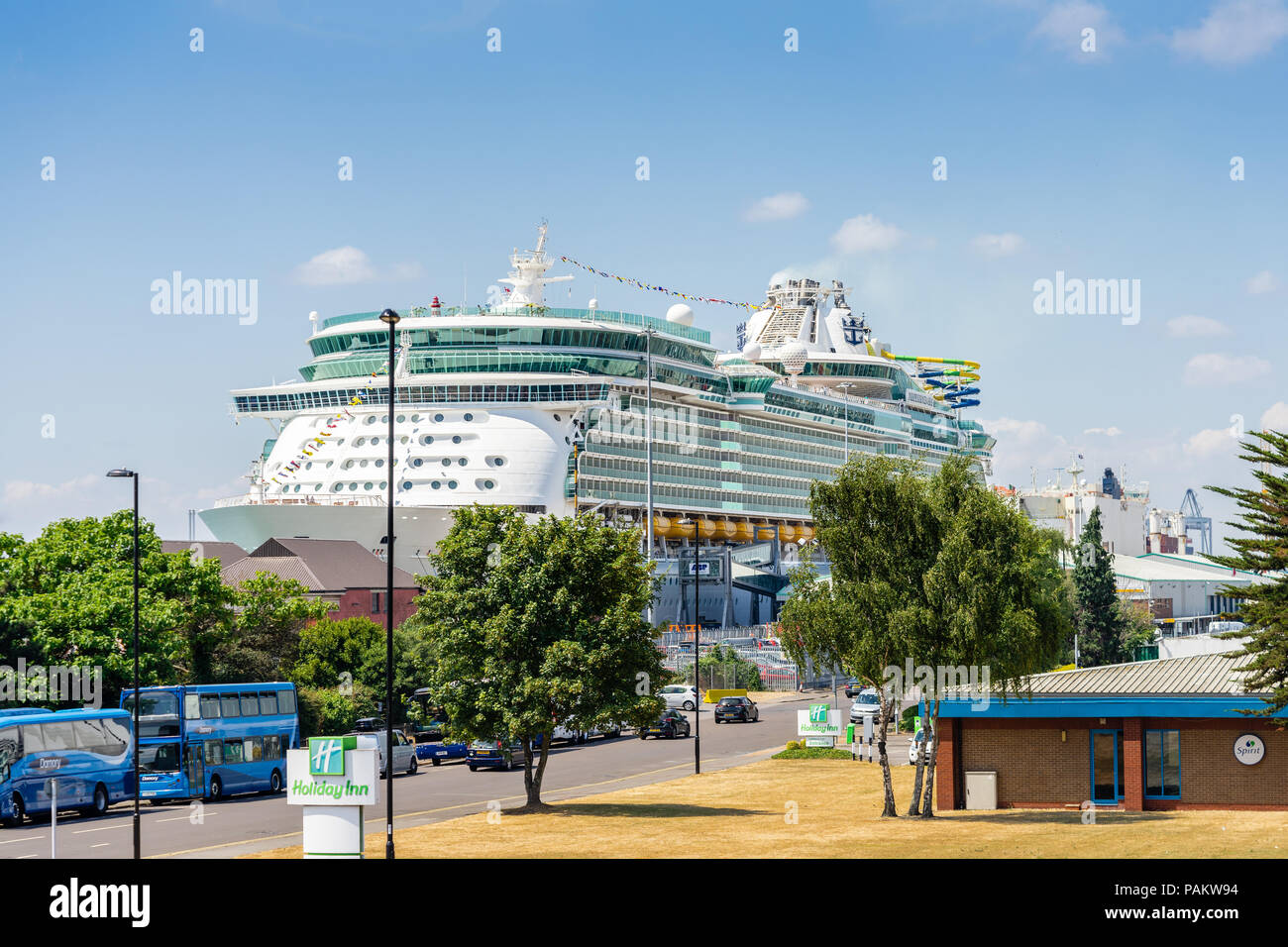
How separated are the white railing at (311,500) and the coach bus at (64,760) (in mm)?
41081

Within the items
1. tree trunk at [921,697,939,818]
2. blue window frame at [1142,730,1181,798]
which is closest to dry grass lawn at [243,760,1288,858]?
tree trunk at [921,697,939,818]

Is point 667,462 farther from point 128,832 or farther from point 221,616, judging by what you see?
point 128,832

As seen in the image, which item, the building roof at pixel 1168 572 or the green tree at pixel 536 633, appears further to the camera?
the building roof at pixel 1168 572

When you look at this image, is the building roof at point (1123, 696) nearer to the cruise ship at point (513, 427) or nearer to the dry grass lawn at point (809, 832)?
the dry grass lawn at point (809, 832)

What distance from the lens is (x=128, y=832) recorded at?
30.9 meters

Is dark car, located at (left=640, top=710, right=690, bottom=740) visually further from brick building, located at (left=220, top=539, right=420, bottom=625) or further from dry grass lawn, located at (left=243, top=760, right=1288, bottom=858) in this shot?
dry grass lawn, located at (left=243, top=760, right=1288, bottom=858)

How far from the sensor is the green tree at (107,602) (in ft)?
137

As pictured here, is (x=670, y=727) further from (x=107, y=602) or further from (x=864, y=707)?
(x=107, y=602)

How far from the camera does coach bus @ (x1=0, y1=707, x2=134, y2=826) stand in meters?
33.1

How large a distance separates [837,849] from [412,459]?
5953 cm

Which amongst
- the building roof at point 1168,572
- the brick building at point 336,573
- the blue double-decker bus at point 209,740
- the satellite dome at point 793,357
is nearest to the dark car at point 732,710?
the brick building at point 336,573

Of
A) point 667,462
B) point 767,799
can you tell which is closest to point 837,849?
point 767,799

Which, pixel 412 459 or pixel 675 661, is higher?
pixel 412 459

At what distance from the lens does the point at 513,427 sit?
278 feet
